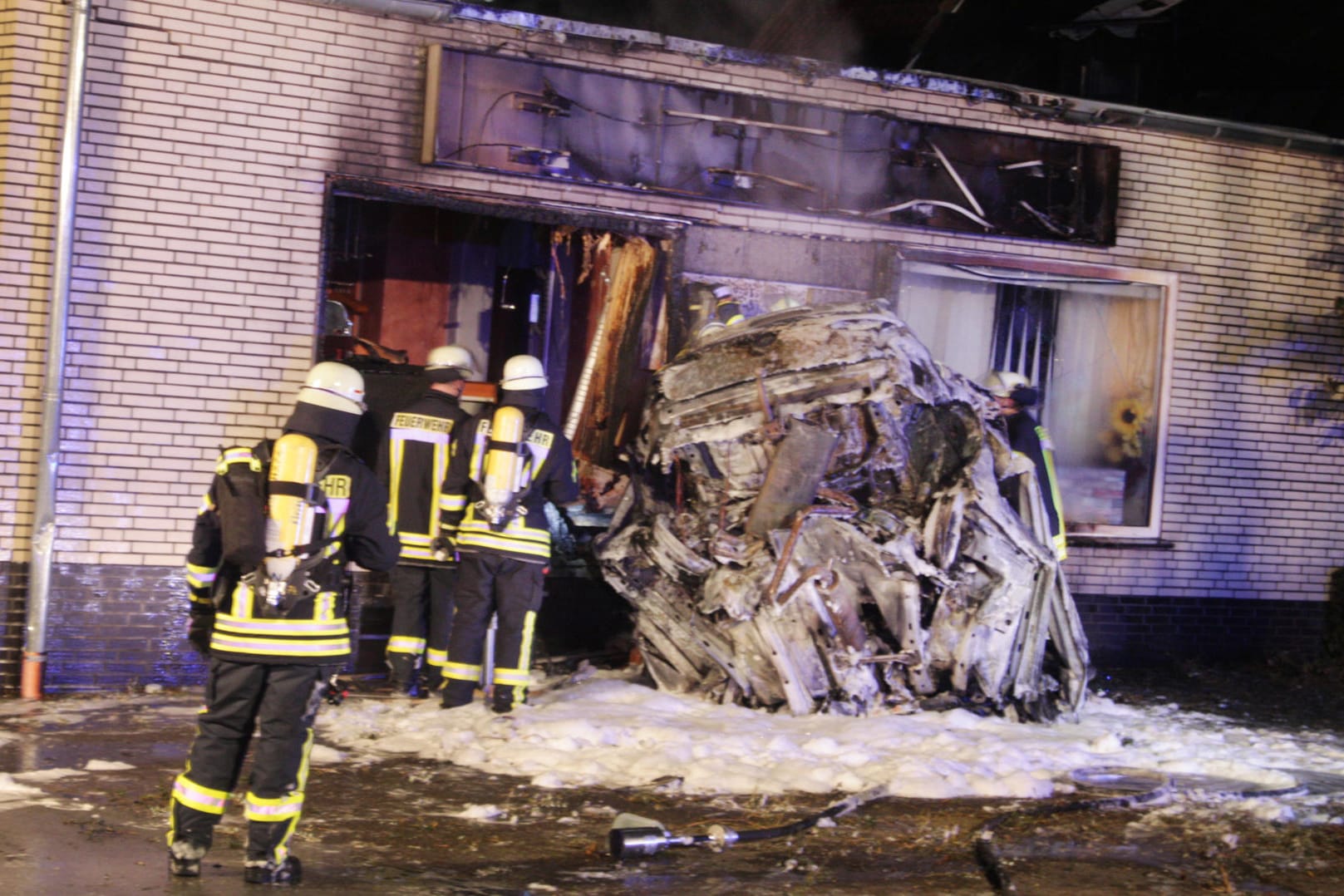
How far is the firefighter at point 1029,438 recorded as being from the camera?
9.31 m

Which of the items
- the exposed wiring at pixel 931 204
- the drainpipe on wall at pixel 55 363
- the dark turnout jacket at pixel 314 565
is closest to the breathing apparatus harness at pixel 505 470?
the dark turnout jacket at pixel 314 565

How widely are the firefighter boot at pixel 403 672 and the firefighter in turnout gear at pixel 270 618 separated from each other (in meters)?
3.16

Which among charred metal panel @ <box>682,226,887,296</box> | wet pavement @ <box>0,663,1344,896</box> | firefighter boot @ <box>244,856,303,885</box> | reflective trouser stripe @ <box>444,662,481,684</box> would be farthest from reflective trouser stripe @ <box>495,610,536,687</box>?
charred metal panel @ <box>682,226,887,296</box>

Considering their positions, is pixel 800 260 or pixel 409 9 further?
pixel 800 260

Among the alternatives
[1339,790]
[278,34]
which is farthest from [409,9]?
[1339,790]

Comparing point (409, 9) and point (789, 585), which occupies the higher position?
point (409, 9)

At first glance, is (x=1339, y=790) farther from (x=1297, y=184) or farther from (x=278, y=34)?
(x=278, y=34)

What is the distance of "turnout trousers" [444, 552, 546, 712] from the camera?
7973 mm

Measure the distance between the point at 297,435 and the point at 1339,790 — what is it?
18.4ft

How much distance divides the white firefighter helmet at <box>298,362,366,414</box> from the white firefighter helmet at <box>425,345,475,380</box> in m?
3.32

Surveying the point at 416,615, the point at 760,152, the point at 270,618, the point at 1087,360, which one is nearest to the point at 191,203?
the point at 416,615

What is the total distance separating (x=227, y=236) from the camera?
870cm

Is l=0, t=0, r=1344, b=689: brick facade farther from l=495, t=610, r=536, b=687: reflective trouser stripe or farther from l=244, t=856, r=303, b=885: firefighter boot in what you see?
l=244, t=856, r=303, b=885: firefighter boot

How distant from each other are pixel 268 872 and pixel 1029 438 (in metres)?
6.28
